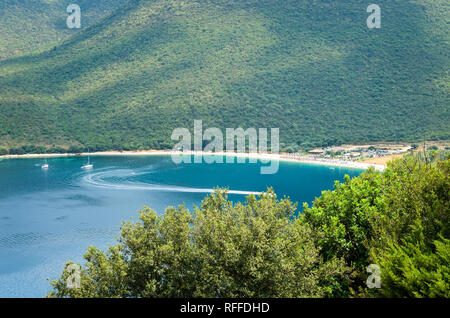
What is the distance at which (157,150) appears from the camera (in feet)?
305

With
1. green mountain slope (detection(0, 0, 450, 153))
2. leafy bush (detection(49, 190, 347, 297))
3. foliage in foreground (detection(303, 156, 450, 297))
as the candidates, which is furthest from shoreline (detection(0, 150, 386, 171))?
leafy bush (detection(49, 190, 347, 297))

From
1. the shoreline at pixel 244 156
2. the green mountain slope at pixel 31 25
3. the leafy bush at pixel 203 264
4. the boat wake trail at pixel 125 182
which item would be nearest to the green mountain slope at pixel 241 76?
the shoreline at pixel 244 156

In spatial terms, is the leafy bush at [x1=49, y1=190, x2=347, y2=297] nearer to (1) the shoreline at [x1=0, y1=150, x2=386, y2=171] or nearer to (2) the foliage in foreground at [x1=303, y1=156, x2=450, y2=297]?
(2) the foliage in foreground at [x1=303, y1=156, x2=450, y2=297]

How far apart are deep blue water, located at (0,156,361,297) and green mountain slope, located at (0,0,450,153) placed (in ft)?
65.4

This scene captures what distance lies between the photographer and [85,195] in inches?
2012

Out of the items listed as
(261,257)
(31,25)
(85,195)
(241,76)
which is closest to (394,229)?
(261,257)

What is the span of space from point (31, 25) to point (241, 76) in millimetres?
90425

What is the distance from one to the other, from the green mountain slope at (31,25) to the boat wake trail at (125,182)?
88.1m

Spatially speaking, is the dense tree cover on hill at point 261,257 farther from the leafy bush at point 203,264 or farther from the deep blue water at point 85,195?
the deep blue water at point 85,195

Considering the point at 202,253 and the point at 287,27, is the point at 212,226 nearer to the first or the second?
the point at 202,253

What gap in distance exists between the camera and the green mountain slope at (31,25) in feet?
459

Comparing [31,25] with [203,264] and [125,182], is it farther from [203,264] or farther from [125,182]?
[203,264]
